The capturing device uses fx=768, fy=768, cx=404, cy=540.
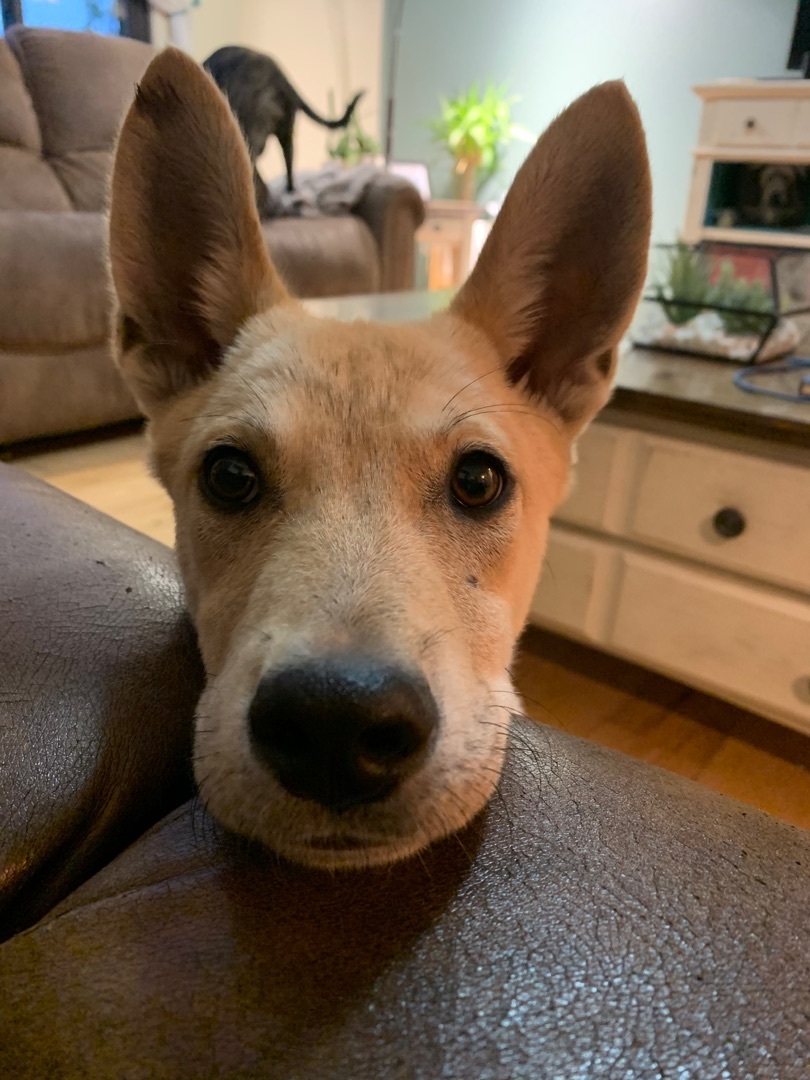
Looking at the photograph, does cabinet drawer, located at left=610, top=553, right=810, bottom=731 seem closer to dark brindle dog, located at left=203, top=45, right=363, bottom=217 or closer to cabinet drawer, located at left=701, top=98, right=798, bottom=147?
cabinet drawer, located at left=701, top=98, right=798, bottom=147

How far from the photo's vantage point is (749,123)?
5020mm

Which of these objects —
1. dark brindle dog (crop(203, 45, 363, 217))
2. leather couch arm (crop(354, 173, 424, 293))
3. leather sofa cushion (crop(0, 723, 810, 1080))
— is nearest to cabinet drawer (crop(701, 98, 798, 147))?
leather couch arm (crop(354, 173, 424, 293))

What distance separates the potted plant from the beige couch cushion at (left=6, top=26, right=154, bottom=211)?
382 centimetres

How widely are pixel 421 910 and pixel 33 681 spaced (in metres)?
0.55

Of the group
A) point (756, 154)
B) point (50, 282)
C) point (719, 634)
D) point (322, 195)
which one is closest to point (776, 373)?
point (719, 634)

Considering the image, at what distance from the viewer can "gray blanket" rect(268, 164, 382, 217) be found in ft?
20.3

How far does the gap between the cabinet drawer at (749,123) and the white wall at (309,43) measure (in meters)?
4.90

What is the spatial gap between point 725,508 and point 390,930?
217cm

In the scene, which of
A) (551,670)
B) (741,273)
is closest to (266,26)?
(741,273)

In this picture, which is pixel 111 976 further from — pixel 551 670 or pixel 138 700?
pixel 551 670

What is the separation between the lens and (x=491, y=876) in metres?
0.74

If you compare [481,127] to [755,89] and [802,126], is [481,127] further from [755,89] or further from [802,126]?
[802,126]

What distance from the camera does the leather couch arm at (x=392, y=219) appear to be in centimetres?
625

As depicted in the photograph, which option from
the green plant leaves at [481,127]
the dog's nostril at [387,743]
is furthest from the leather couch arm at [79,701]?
the green plant leaves at [481,127]
